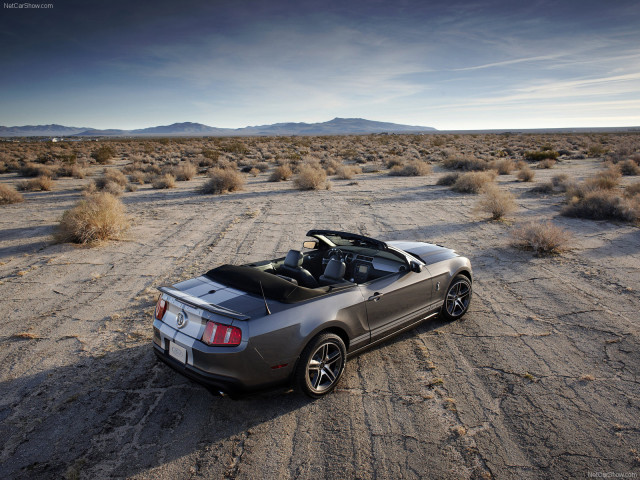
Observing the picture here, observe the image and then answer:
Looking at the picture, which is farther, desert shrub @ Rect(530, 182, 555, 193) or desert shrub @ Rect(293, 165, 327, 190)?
desert shrub @ Rect(293, 165, 327, 190)

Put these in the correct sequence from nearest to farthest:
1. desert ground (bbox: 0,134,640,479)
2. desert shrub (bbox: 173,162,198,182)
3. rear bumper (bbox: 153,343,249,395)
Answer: desert ground (bbox: 0,134,640,479)
rear bumper (bbox: 153,343,249,395)
desert shrub (bbox: 173,162,198,182)

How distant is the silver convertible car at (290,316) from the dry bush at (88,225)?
6586 millimetres

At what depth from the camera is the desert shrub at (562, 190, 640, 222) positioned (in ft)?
37.3

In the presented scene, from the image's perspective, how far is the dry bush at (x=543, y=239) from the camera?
859cm

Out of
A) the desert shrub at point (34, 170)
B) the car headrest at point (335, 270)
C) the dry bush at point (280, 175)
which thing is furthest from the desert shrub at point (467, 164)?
the desert shrub at point (34, 170)

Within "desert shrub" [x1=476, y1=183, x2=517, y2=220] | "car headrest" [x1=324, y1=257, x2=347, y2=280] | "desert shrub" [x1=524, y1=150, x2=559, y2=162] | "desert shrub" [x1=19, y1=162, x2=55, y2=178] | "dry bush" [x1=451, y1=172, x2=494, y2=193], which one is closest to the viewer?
"car headrest" [x1=324, y1=257, x2=347, y2=280]

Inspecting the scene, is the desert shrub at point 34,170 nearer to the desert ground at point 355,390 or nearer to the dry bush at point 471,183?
the desert ground at point 355,390

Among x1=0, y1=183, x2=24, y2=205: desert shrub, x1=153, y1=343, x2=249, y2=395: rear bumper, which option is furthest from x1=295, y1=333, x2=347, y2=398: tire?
x1=0, y1=183, x2=24, y2=205: desert shrub

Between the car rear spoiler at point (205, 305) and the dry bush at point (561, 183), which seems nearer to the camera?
the car rear spoiler at point (205, 305)

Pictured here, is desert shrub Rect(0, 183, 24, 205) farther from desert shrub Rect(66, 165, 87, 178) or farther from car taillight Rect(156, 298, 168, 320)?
car taillight Rect(156, 298, 168, 320)

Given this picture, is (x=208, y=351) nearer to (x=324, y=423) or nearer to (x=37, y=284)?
(x=324, y=423)

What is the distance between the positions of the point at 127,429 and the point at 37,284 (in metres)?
4.95

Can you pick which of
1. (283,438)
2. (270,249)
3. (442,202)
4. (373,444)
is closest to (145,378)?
(283,438)

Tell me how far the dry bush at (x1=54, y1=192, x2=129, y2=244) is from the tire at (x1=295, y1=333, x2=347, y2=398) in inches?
304
